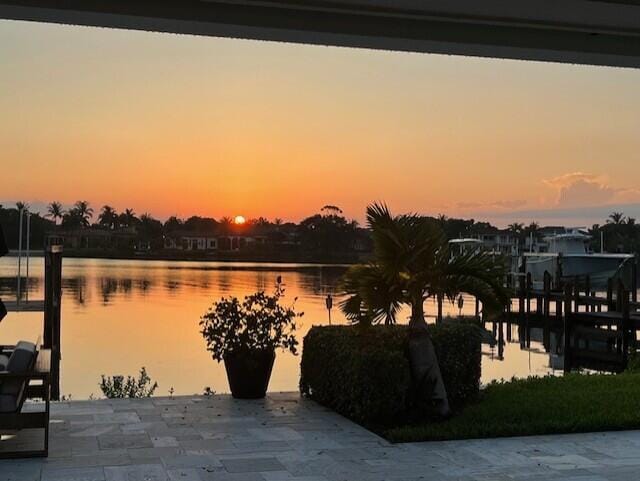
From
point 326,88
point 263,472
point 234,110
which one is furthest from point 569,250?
point 263,472

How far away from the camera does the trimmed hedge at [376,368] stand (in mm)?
6285

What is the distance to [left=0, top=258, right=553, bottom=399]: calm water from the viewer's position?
12461mm

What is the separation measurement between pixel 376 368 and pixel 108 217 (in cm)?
3316

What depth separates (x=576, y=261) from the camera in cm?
3097

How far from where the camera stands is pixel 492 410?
21.9 ft

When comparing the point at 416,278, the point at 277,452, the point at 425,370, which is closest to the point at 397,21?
the point at 277,452

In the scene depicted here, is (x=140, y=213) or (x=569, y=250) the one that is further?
(x=140, y=213)

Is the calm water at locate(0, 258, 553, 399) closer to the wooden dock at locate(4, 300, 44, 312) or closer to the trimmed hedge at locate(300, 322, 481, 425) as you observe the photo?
the trimmed hedge at locate(300, 322, 481, 425)

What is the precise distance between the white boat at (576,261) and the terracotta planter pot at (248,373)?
72.7 ft

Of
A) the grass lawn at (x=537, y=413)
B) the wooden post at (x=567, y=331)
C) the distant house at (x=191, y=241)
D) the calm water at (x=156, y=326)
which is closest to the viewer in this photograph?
the grass lawn at (x=537, y=413)

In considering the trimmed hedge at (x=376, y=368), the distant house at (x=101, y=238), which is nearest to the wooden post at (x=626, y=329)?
the trimmed hedge at (x=376, y=368)

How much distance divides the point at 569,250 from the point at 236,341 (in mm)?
27626

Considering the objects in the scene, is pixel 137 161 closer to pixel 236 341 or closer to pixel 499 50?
pixel 236 341

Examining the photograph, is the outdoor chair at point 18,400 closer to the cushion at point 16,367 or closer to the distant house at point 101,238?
the cushion at point 16,367
